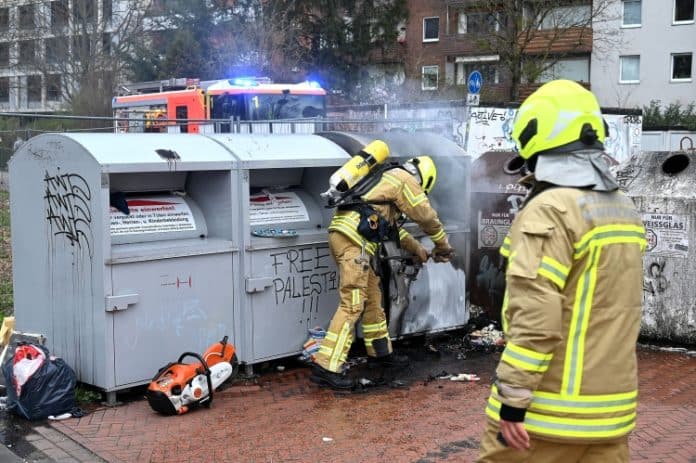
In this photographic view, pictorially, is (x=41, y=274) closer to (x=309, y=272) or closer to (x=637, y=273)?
(x=309, y=272)

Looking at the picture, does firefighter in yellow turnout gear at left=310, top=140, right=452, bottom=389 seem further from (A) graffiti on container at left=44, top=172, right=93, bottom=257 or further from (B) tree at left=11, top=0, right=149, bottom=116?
(B) tree at left=11, top=0, right=149, bottom=116

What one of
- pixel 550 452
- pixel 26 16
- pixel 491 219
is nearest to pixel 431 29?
pixel 26 16

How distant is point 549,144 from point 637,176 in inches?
203

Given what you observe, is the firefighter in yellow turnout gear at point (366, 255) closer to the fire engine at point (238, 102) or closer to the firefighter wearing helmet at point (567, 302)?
the firefighter wearing helmet at point (567, 302)

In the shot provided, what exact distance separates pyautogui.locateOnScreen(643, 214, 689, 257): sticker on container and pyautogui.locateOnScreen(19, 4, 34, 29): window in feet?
99.3

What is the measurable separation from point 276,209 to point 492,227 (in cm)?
227

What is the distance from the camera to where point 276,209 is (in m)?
6.86

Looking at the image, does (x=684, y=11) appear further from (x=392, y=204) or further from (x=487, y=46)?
(x=392, y=204)

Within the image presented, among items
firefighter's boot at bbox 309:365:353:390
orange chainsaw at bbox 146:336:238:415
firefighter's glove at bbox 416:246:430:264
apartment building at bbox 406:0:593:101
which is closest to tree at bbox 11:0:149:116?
apartment building at bbox 406:0:593:101

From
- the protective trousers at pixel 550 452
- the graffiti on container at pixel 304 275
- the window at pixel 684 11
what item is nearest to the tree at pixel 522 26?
the window at pixel 684 11

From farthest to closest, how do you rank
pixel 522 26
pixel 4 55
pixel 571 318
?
pixel 4 55 → pixel 522 26 → pixel 571 318

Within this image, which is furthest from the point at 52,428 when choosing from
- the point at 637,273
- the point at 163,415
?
the point at 637,273

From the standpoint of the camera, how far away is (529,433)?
2.75 metres

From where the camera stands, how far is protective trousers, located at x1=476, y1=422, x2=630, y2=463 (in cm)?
279
